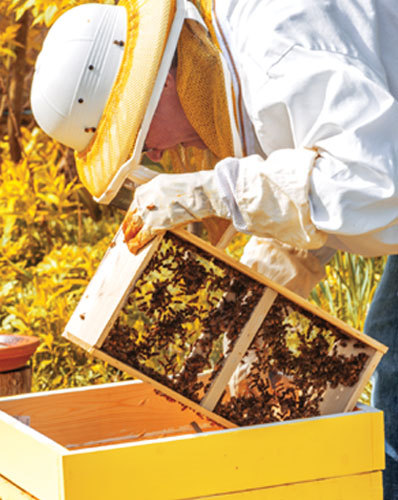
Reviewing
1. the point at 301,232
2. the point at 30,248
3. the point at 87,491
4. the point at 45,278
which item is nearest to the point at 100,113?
the point at 301,232

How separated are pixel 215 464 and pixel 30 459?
1.25ft

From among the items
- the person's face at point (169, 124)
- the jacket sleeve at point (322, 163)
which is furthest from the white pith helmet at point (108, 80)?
the jacket sleeve at point (322, 163)

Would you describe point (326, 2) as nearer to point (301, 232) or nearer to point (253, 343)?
point (301, 232)

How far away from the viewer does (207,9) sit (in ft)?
6.07

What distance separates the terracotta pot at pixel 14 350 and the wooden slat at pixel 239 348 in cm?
68

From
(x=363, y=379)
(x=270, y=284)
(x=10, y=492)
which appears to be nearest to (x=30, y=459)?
(x=10, y=492)

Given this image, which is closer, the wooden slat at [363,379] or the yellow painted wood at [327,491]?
the yellow painted wood at [327,491]

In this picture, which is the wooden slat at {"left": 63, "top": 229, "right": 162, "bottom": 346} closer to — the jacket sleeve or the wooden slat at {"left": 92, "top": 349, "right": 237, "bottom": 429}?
the wooden slat at {"left": 92, "top": 349, "right": 237, "bottom": 429}

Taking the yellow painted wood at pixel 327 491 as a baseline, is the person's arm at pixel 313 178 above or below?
above

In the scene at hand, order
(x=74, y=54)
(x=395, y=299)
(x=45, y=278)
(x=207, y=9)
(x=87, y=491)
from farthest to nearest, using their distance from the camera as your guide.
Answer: (x=45, y=278)
(x=395, y=299)
(x=207, y=9)
(x=74, y=54)
(x=87, y=491)

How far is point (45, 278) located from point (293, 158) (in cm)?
231

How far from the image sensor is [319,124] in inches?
61.9

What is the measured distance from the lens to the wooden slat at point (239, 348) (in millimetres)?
1718

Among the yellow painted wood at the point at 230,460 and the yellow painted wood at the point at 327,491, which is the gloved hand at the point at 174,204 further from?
the yellow painted wood at the point at 327,491
